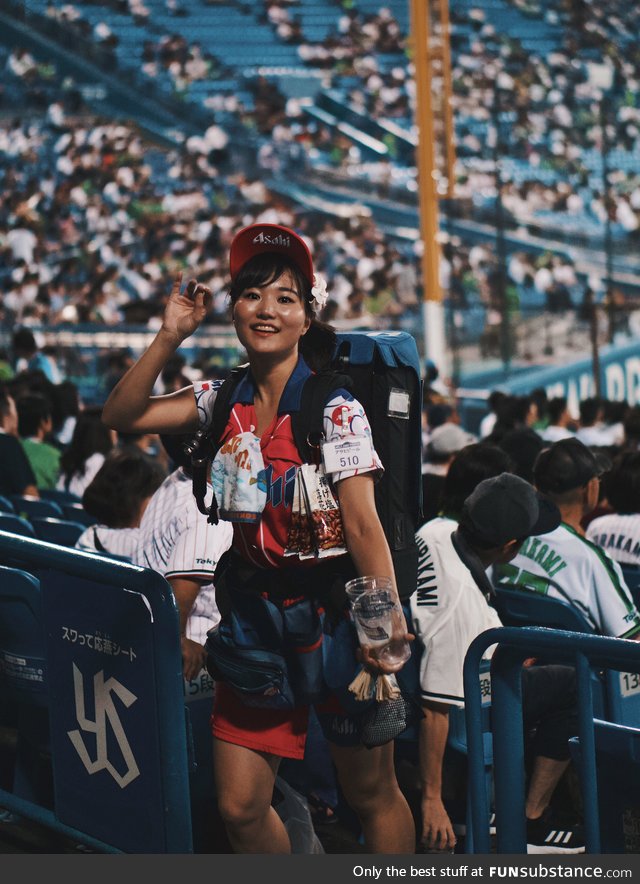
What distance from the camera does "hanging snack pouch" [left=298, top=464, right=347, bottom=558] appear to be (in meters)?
2.62

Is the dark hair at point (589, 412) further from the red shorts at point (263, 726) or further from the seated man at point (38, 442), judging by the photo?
the red shorts at point (263, 726)

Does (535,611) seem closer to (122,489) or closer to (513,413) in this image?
(122,489)

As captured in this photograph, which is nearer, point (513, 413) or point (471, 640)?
point (471, 640)

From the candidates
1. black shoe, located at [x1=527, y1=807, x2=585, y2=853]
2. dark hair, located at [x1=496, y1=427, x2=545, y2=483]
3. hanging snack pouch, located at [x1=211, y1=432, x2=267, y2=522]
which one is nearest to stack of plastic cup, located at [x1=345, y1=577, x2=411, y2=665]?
hanging snack pouch, located at [x1=211, y1=432, x2=267, y2=522]

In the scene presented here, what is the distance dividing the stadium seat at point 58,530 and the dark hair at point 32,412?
194 centimetres

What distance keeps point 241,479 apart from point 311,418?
0.18 metres

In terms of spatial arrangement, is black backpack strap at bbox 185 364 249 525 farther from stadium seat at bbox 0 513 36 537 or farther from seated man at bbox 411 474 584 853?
stadium seat at bbox 0 513 36 537

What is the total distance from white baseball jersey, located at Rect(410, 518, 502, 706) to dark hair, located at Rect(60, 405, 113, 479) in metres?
3.13

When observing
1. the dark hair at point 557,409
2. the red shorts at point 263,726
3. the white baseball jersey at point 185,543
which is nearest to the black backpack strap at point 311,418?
the red shorts at point 263,726

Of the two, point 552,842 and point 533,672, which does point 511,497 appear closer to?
point 533,672

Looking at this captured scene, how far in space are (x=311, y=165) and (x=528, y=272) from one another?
17.1ft

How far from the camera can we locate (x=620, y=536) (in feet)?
15.5

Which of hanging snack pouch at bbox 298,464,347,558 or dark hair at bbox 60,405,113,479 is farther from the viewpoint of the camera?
dark hair at bbox 60,405,113,479

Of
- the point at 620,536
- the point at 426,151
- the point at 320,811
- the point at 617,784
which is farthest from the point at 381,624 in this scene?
the point at 426,151
